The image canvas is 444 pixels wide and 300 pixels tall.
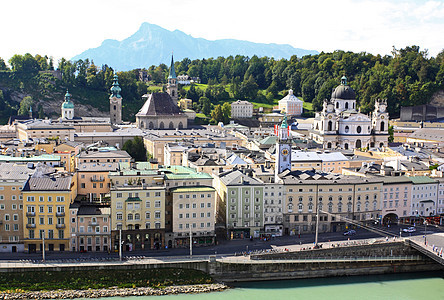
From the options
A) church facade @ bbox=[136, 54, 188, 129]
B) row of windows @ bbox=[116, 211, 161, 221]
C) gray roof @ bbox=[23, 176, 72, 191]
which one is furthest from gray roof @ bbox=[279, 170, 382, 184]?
church facade @ bbox=[136, 54, 188, 129]

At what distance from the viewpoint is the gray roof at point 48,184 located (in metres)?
33.9

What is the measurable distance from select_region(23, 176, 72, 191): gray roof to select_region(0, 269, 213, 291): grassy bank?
5605mm

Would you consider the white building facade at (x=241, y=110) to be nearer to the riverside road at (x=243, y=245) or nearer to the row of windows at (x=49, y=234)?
the riverside road at (x=243, y=245)

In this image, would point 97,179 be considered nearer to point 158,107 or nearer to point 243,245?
point 243,245

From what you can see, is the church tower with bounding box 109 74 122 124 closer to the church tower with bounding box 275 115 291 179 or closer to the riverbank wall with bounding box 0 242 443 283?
the church tower with bounding box 275 115 291 179

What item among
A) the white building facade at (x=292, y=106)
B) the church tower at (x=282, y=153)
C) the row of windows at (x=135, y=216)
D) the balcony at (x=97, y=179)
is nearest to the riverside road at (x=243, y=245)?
the row of windows at (x=135, y=216)

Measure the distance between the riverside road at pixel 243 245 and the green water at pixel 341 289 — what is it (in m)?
3.33

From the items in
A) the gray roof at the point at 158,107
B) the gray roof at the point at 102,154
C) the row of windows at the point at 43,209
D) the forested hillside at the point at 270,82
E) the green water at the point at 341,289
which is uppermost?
the forested hillside at the point at 270,82

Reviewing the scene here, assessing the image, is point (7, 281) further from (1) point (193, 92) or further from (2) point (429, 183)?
(1) point (193, 92)

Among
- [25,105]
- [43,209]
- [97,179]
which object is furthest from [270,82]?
[43,209]

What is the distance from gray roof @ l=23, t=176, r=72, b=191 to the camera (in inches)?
1334

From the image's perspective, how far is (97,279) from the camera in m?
30.3

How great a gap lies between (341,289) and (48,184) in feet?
59.8

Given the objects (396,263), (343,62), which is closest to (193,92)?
(343,62)
